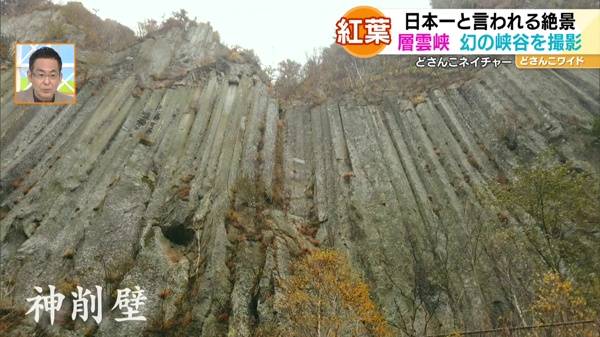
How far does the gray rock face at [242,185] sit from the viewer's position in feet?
67.1

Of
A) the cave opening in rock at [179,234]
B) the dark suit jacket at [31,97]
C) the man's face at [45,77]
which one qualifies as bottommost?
the cave opening in rock at [179,234]

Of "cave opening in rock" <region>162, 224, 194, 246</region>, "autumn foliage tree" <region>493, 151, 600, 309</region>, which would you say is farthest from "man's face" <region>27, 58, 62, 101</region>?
"autumn foliage tree" <region>493, 151, 600, 309</region>

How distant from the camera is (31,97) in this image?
31516mm

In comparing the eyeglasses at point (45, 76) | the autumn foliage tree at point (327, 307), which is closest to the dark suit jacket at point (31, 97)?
the eyeglasses at point (45, 76)

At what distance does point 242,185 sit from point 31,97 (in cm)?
1755

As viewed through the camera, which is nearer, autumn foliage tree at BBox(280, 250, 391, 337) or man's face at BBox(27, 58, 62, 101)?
autumn foliage tree at BBox(280, 250, 391, 337)

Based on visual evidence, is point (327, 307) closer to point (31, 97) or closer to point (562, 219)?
point (562, 219)

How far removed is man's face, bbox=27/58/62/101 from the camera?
92.0 ft

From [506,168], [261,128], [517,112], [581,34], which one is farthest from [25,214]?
[581,34]

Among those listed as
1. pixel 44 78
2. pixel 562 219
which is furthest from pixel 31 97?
pixel 562 219

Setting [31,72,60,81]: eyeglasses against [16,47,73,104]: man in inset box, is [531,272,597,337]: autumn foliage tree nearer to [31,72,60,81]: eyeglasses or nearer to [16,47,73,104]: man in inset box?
[16,47,73,104]: man in inset box

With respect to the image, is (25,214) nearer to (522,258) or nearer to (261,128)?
(261,128)

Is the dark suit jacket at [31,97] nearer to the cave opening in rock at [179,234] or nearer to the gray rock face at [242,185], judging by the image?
the gray rock face at [242,185]

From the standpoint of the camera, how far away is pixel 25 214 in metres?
23.5
